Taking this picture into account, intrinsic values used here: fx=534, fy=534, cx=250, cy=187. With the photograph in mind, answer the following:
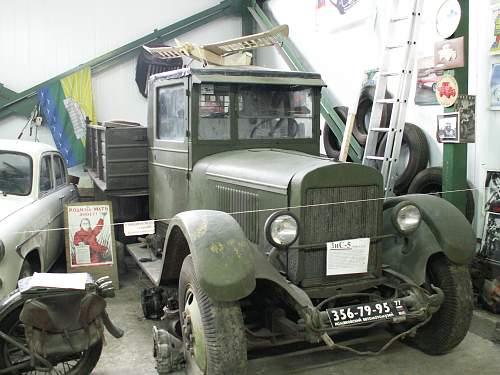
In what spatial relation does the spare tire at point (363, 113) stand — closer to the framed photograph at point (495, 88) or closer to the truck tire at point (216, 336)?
the framed photograph at point (495, 88)

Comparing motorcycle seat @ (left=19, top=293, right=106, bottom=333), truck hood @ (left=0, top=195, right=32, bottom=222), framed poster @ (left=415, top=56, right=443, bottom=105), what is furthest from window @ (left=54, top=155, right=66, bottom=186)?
framed poster @ (left=415, top=56, right=443, bottom=105)

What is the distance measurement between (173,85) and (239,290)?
91.0 inches

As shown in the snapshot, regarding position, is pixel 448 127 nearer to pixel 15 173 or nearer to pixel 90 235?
pixel 90 235

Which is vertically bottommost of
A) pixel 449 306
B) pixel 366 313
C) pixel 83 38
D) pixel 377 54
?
pixel 449 306

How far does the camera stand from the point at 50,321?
289 cm

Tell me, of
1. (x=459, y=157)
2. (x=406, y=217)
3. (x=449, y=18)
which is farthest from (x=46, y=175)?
(x=449, y=18)

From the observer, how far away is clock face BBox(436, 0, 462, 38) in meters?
4.41

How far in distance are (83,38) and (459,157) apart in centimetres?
627

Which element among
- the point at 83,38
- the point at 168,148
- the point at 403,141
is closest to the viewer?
the point at 168,148

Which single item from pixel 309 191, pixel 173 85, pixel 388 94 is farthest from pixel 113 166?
pixel 388 94

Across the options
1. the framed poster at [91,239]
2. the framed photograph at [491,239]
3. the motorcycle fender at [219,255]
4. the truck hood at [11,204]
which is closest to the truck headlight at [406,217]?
the motorcycle fender at [219,255]

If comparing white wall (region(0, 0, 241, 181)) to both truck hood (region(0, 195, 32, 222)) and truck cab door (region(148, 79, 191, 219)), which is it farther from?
truck hood (region(0, 195, 32, 222))

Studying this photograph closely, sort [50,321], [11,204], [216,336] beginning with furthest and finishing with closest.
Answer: [11,204], [50,321], [216,336]

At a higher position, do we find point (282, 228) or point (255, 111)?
point (255, 111)
